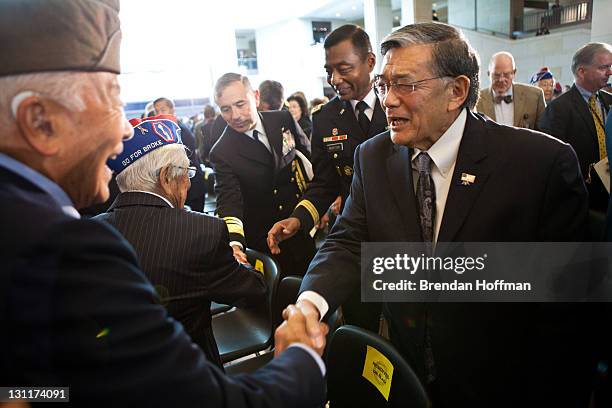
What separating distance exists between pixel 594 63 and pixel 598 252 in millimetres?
2796

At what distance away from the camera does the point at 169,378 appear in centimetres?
66

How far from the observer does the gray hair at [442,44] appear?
139 cm

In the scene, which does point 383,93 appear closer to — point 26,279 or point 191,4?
point 26,279

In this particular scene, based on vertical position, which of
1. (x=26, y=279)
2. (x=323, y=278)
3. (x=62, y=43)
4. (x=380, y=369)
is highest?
(x=62, y=43)

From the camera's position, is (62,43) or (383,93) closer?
(62,43)

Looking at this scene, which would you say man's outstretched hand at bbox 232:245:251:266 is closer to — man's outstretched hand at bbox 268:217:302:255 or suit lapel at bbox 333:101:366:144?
man's outstretched hand at bbox 268:217:302:255

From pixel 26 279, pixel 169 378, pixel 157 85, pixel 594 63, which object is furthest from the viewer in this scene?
pixel 157 85

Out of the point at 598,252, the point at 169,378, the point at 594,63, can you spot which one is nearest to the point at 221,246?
the point at 169,378

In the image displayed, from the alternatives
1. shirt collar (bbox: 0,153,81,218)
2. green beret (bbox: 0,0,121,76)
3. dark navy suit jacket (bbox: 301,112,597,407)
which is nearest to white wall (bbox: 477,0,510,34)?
dark navy suit jacket (bbox: 301,112,597,407)

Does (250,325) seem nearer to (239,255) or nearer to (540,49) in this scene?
(239,255)

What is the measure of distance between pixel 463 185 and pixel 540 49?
14.3m

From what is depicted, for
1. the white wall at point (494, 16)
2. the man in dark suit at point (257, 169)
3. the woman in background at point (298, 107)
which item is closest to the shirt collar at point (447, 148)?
the man in dark suit at point (257, 169)

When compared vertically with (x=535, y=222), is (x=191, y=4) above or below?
above

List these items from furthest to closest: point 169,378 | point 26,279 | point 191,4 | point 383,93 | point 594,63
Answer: point 191,4, point 594,63, point 383,93, point 169,378, point 26,279
